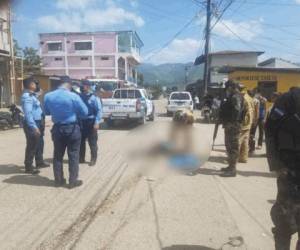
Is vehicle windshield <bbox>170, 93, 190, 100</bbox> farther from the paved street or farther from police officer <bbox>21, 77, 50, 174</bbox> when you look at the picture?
police officer <bbox>21, 77, 50, 174</bbox>

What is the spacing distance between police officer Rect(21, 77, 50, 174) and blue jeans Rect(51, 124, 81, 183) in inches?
31.2

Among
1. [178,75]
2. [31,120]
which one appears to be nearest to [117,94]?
[31,120]

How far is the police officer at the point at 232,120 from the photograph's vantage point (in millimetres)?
7922

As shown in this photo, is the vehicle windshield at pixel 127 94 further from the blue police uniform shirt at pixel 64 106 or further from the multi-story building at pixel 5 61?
the blue police uniform shirt at pixel 64 106

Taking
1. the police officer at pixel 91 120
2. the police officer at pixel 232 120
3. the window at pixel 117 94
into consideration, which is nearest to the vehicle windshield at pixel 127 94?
the window at pixel 117 94

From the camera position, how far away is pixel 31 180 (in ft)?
24.7

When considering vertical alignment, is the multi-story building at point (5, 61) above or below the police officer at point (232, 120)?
above

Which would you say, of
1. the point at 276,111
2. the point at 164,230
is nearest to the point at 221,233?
the point at 164,230

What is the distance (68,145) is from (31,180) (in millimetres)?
1148

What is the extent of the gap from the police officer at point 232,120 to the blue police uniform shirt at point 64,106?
2.84m

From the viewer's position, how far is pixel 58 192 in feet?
22.0

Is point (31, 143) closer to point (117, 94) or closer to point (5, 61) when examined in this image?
point (117, 94)

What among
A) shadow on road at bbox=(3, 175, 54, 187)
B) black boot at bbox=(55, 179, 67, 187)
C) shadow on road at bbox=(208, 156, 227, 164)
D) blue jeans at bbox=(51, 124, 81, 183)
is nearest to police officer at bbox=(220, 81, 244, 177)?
shadow on road at bbox=(208, 156, 227, 164)

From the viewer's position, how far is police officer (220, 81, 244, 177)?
7.92 m
